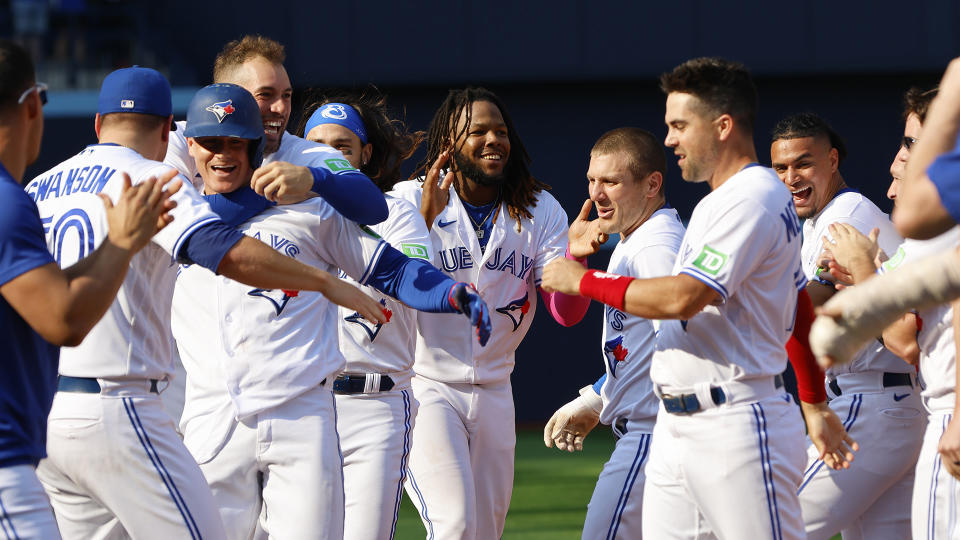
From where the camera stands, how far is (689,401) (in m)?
3.97

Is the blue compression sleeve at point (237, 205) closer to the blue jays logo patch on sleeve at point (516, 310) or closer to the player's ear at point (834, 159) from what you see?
the blue jays logo patch on sleeve at point (516, 310)

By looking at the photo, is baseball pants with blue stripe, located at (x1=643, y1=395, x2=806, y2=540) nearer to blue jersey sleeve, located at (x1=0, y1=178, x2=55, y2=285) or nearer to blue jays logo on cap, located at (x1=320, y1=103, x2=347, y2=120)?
blue jersey sleeve, located at (x1=0, y1=178, x2=55, y2=285)

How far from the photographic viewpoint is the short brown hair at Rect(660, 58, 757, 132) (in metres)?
4.09

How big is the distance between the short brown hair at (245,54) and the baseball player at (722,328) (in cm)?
170

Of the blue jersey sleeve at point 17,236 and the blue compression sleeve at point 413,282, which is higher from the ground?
the blue jersey sleeve at point 17,236

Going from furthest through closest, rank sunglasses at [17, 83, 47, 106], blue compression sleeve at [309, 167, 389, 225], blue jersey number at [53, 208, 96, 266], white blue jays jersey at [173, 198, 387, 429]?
white blue jays jersey at [173, 198, 387, 429] → blue compression sleeve at [309, 167, 389, 225] → blue jersey number at [53, 208, 96, 266] → sunglasses at [17, 83, 47, 106]

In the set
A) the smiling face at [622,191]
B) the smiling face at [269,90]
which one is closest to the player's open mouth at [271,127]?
the smiling face at [269,90]

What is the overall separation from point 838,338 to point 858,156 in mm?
13253

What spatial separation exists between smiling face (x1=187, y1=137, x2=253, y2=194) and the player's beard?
1.77m

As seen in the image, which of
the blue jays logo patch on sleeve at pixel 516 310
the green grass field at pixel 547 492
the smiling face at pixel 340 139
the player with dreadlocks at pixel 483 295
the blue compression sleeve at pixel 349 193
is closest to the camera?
the blue compression sleeve at pixel 349 193

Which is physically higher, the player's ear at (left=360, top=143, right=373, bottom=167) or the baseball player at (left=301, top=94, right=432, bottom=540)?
the player's ear at (left=360, top=143, right=373, bottom=167)

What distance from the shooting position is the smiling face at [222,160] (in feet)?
14.3

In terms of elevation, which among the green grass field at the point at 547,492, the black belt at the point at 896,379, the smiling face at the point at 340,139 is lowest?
the green grass field at the point at 547,492

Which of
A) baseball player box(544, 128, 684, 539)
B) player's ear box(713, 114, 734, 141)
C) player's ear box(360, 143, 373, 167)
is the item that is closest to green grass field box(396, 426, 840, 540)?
baseball player box(544, 128, 684, 539)
